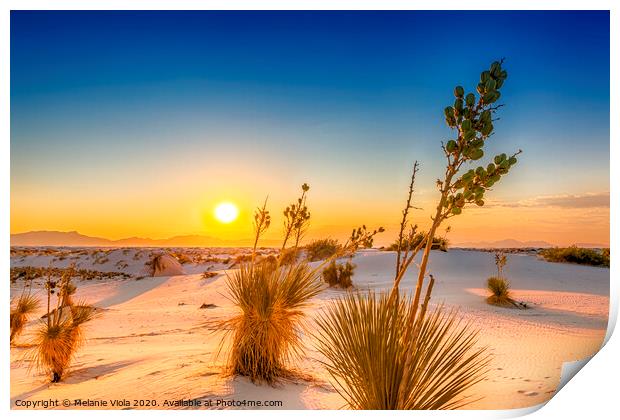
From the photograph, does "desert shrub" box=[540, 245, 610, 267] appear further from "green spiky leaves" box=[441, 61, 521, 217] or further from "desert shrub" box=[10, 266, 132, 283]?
"desert shrub" box=[10, 266, 132, 283]

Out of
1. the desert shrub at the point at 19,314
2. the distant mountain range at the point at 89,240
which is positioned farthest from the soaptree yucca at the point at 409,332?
the desert shrub at the point at 19,314

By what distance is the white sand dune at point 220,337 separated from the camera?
10.3ft

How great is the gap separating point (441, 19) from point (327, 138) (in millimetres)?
1206

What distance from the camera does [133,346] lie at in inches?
173

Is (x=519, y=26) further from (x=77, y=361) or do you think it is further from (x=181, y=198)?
(x=77, y=361)

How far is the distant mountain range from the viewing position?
354cm

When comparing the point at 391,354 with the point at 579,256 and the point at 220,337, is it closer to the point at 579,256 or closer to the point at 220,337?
the point at 220,337

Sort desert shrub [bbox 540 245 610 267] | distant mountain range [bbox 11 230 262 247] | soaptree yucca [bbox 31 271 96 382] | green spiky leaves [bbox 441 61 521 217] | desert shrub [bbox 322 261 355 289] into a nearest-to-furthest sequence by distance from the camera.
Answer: green spiky leaves [bbox 441 61 521 217], soaptree yucca [bbox 31 271 96 382], distant mountain range [bbox 11 230 262 247], desert shrub [bbox 540 245 610 267], desert shrub [bbox 322 261 355 289]

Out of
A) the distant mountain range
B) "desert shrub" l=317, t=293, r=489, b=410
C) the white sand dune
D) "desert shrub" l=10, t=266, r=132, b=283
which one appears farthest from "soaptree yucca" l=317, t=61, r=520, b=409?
"desert shrub" l=10, t=266, r=132, b=283

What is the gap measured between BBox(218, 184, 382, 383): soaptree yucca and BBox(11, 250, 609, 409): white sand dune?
0.10 meters

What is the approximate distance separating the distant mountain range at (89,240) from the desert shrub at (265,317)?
710 millimetres

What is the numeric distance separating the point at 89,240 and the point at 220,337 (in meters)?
1.39

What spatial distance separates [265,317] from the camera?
3072 millimetres

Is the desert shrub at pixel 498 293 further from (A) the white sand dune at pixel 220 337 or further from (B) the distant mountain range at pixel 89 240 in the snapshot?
(B) the distant mountain range at pixel 89 240
